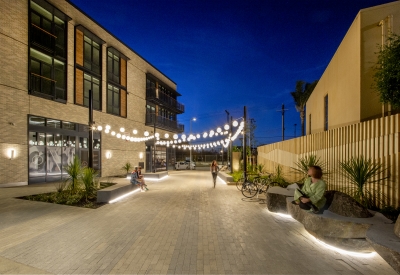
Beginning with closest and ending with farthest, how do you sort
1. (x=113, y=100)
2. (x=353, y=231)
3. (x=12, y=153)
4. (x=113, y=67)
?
(x=353, y=231) → (x=12, y=153) → (x=113, y=100) → (x=113, y=67)

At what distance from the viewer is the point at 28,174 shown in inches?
586

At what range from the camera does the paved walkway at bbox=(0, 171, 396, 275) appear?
13.6 ft

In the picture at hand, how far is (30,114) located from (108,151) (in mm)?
8034

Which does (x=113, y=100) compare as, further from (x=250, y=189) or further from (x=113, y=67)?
(x=250, y=189)

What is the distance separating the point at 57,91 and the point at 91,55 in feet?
17.4

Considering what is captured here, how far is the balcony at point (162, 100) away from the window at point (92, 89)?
851cm

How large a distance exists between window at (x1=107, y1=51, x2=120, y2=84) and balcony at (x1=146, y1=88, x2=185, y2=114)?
5.72 meters

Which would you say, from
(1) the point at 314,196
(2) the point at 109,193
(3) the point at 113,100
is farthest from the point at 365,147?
(3) the point at 113,100

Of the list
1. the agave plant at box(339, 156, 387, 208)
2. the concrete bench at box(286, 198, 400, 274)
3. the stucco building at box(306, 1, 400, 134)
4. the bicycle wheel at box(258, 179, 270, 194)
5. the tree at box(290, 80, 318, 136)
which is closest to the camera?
the concrete bench at box(286, 198, 400, 274)

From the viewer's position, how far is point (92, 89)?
68.3ft

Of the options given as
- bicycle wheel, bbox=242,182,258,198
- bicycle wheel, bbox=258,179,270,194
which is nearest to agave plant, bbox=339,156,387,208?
bicycle wheel, bbox=258,179,270,194

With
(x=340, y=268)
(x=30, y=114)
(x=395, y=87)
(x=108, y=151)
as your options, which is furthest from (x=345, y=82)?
(x=108, y=151)

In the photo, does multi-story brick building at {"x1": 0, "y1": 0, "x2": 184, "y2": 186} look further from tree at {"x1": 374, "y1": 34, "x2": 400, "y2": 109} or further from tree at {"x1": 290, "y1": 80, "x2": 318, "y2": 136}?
tree at {"x1": 290, "y1": 80, "x2": 318, "y2": 136}

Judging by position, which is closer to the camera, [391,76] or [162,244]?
[162,244]
